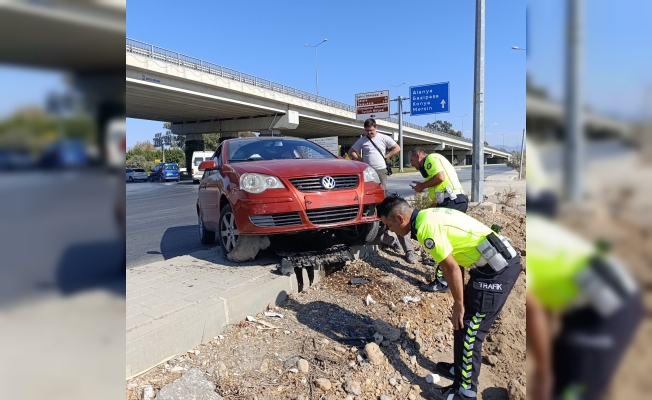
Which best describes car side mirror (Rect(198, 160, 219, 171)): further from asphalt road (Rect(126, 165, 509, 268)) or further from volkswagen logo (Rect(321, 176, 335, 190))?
volkswagen logo (Rect(321, 176, 335, 190))

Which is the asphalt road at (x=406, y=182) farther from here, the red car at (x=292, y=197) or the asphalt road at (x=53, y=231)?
the asphalt road at (x=53, y=231)

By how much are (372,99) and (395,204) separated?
79.0ft

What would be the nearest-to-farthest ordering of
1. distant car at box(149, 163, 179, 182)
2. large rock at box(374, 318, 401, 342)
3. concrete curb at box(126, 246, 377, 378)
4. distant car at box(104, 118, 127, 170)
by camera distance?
distant car at box(104, 118, 127, 170), concrete curb at box(126, 246, 377, 378), large rock at box(374, 318, 401, 342), distant car at box(149, 163, 179, 182)

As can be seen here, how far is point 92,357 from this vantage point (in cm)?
96

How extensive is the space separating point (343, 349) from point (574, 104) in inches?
119

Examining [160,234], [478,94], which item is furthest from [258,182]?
[478,94]

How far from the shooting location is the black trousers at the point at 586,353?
23.5 inches

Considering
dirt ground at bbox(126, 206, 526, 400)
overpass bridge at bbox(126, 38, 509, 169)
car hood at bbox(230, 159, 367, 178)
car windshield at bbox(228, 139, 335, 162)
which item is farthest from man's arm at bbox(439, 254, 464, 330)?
overpass bridge at bbox(126, 38, 509, 169)

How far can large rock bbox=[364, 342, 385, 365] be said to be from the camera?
10.0 feet

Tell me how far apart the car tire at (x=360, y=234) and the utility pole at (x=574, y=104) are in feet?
13.8

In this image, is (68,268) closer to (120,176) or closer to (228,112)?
(120,176)

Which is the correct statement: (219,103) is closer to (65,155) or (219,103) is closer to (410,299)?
(410,299)

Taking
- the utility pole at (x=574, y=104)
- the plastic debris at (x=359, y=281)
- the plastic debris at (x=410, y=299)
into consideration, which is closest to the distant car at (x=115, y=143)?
the utility pole at (x=574, y=104)

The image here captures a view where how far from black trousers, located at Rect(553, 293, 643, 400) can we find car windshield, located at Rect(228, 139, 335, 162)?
Result: 4.69 m
